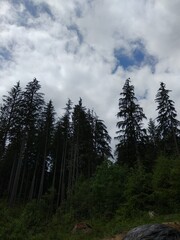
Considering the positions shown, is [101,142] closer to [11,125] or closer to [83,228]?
[11,125]

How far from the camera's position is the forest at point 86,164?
17359 mm

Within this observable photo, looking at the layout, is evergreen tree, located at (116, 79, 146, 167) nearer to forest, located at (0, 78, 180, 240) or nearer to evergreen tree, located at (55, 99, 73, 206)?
forest, located at (0, 78, 180, 240)

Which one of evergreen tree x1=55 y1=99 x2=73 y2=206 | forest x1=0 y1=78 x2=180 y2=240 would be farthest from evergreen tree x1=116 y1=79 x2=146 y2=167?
evergreen tree x1=55 y1=99 x2=73 y2=206

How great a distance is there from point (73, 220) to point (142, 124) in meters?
13.5

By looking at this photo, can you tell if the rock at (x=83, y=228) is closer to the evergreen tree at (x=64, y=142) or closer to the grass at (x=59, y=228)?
the grass at (x=59, y=228)

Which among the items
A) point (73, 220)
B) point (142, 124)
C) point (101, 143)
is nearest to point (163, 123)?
point (142, 124)

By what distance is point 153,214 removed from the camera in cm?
1609

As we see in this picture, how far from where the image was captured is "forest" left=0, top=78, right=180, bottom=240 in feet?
57.0

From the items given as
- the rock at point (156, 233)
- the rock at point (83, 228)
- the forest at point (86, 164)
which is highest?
the forest at point (86, 164)

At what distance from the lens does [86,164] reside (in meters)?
38.2

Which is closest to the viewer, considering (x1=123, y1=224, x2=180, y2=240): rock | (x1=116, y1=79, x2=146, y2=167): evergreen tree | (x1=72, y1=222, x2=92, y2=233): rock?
(x1=123, y1=224, x2=180, y2=240): rock

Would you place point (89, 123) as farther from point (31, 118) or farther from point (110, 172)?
point (110, 172)

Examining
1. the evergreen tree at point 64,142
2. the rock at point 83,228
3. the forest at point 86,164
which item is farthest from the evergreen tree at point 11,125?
the rock at point 83,228

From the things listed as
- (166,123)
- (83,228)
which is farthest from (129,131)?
(83,228)
